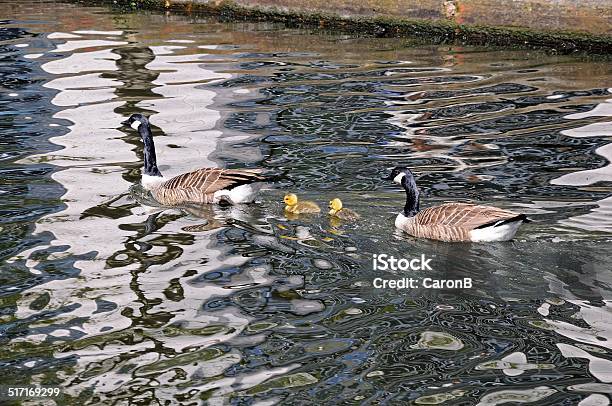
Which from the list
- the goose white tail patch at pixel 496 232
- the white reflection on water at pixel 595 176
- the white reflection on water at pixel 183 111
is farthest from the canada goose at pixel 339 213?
the white reflection on water at pixel 183 111

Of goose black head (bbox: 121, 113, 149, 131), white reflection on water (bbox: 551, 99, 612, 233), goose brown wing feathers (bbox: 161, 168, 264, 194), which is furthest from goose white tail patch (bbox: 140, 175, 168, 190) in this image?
white reflection on water (bbox: 551, 99, 612, 233)

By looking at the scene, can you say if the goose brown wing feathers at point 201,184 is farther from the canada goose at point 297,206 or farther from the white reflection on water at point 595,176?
the white reflection on water at point 595,176

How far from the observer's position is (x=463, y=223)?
924 cm

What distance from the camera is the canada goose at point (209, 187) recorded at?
1034 centimetres

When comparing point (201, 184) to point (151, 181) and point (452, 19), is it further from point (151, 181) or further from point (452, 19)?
point (452, 19)

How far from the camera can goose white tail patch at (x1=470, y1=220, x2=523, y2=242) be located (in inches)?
359

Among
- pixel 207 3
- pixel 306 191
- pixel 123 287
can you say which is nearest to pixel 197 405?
pixel 123 287

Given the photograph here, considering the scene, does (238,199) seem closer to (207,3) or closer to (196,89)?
(196,89)

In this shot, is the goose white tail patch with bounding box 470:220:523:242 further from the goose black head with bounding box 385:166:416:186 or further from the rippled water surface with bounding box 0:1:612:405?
the goose black head with bounding box 385:166:416:186

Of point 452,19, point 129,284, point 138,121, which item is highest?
point 452,19

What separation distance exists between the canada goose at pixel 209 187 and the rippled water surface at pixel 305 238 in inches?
6.2

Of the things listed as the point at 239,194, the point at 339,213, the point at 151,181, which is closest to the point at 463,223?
the point at 339,213

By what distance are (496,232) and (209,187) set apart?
9.40ft

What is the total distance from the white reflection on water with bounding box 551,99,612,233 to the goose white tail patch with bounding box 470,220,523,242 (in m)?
0.61
